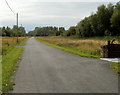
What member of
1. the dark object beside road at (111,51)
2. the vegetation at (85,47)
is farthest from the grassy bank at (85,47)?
the dark object beside road at (111,51)

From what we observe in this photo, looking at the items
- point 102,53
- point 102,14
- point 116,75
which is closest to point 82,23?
point 102,14

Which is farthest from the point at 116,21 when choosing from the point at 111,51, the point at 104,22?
the point at 111,51

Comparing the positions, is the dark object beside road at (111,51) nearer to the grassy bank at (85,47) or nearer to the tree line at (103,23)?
the grassy bank at (85,47)

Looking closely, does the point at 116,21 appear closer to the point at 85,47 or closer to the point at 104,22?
the point at 104,22

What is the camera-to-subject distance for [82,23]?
9612 cm

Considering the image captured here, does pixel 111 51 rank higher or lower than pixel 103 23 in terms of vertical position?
lower

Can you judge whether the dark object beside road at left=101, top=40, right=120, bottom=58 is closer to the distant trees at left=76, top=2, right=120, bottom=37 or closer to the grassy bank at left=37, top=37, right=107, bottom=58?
the grassy bank at left=37, top=37, right=107, bottom=58

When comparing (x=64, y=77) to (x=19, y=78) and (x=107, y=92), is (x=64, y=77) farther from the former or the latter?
(x=107, y=92)

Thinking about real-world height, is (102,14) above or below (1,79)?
above

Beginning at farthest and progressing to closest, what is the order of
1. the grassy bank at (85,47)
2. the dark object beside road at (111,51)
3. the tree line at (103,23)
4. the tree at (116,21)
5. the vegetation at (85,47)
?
1. the tree line at (103,23)
2. the tree at (116,21)
3. the vegetation at (85,47)
4. the grassy bank at (85,47)
5. the dark object beside road at (111,51)

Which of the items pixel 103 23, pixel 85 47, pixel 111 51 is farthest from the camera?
pixel 103 23

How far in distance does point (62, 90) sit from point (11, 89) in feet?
5.70

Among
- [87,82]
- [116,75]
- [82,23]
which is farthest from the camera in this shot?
[82,23]

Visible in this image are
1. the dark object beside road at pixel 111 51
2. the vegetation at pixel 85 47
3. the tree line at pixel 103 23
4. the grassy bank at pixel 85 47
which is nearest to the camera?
the dark object beside road at pixel 111 51
